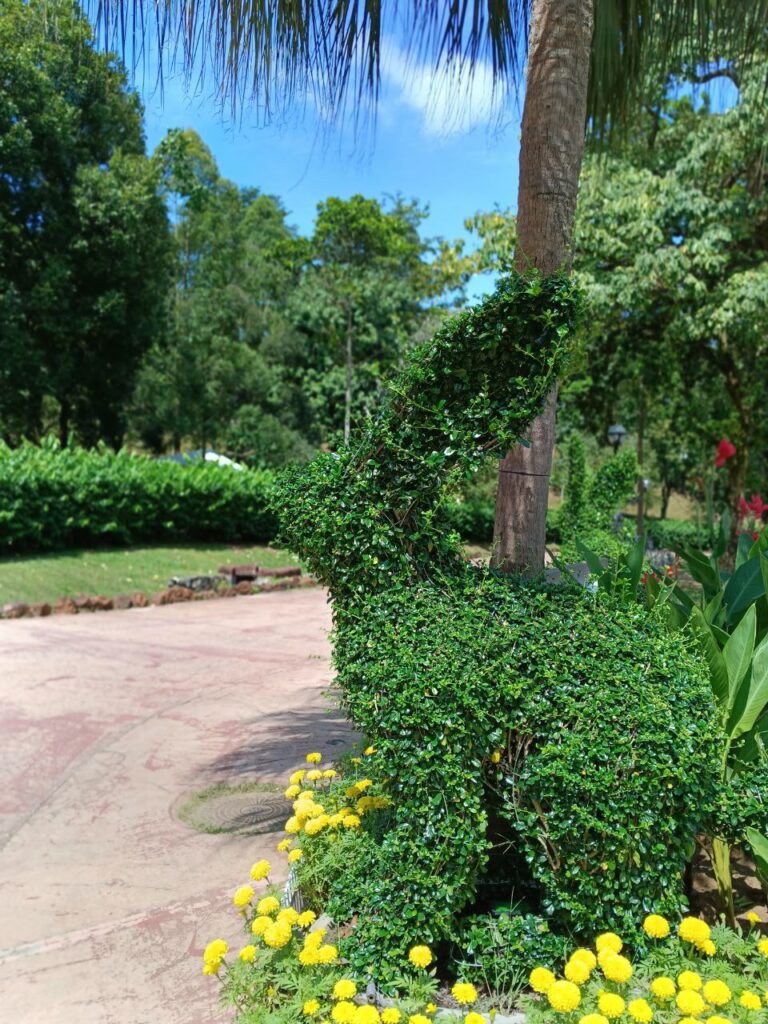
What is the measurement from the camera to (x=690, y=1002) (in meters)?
1.84

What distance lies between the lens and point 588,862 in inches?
89.7

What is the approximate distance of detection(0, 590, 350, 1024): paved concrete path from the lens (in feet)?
9.43

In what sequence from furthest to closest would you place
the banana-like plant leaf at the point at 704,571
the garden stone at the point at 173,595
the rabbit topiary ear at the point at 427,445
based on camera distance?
the garden stone at the point at 173,595 → the banana-like plant leaf at the point at 704,571 → the rabbit topiary ear at the point at 427,445

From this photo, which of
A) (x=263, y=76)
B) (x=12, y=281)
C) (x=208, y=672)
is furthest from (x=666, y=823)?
(x=12, y=281)

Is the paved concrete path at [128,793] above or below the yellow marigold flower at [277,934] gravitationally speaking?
below

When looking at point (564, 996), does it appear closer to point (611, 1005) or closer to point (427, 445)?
point (611, 1005)

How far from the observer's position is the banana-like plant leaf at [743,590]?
3359 mm

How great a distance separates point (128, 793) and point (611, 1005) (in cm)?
353

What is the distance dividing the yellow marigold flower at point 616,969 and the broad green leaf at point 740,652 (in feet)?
3.48

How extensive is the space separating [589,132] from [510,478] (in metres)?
2.61

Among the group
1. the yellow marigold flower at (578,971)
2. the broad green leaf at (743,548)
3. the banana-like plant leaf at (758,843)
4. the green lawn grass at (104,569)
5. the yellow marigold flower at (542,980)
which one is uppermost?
the broad green leaf at (743,548)

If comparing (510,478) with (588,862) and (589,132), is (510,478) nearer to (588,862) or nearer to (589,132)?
(588,862)

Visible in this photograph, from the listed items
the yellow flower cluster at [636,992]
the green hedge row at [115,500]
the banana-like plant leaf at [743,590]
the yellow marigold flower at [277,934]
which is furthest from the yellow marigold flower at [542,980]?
the green hedge row at [115,500]

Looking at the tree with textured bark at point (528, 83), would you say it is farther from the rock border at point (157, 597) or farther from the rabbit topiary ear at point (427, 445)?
the rock border at point (157, 597)
